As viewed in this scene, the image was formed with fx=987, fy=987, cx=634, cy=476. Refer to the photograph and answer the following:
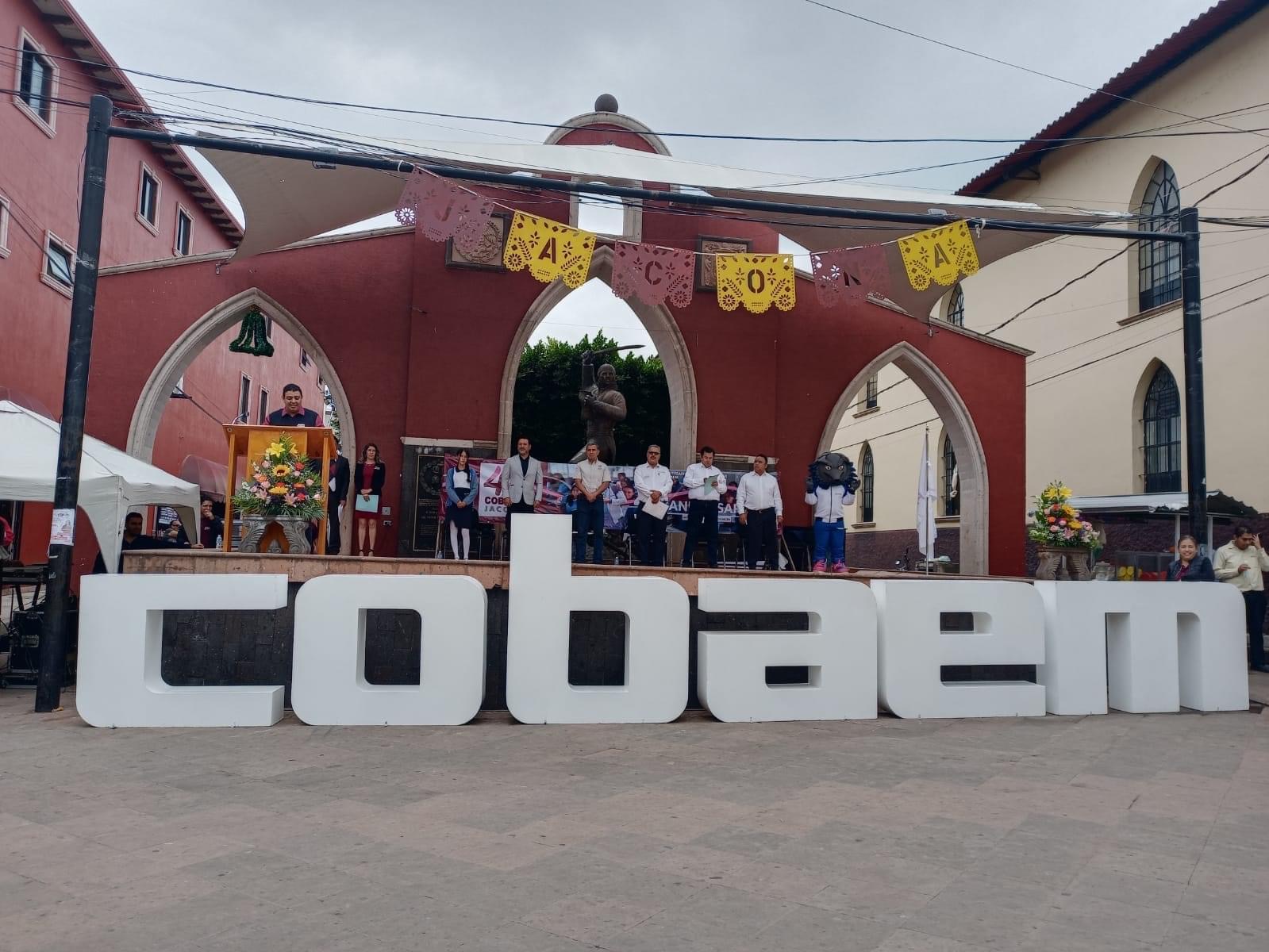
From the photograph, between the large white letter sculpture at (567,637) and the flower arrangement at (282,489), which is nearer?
the large white letter sculpture at (567,637)

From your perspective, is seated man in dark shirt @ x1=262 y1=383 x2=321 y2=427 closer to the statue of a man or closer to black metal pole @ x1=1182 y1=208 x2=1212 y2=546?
the statue of a man

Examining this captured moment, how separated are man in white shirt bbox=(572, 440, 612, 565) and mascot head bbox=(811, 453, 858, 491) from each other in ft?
7.31

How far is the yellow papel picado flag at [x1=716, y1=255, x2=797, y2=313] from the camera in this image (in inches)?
396

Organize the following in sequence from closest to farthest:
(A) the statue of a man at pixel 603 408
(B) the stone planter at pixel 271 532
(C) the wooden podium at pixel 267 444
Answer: (B) the stone planter at pixel 271 532 < (C) the wooden podium at pixel 267 444 < (A) the statue of a man at pixel 603 408

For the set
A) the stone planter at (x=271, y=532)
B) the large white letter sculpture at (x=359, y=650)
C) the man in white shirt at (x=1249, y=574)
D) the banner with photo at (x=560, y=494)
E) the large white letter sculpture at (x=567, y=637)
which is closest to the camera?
the large white letter sculpture at (x=359, y=650)

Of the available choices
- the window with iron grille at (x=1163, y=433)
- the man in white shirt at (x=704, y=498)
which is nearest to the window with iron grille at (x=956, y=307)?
the window with iron grille at (x=1163, y=433)

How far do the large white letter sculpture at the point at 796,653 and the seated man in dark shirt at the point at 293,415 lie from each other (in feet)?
14.4

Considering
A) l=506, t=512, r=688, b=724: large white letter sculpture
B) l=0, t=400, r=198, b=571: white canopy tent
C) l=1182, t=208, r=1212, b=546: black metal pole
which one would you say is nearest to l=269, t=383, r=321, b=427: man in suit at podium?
l=0, t=400, r=198, b=571: white canopy tent

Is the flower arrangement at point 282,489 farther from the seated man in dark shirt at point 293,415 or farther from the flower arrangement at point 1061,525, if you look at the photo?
the flower arrangement at point 1061,525

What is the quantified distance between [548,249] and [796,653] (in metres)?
4.48

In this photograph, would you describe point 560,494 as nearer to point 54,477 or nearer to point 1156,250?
point 54,477

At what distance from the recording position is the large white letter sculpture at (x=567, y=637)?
715 centimetres

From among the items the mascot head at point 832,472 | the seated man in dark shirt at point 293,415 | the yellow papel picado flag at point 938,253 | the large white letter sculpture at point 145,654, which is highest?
the yellow papel picado flag at point 938,253

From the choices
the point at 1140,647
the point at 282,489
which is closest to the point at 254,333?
the point at 282,489
